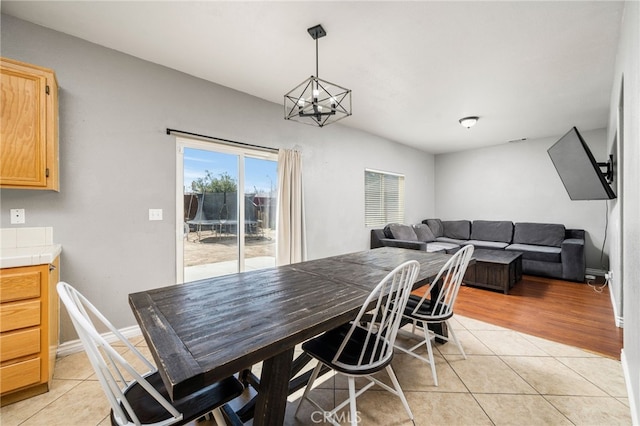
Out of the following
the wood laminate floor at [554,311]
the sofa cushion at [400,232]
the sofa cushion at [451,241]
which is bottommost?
the wood laminate floor at [554,311]

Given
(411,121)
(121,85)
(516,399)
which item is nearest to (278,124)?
(121,85)

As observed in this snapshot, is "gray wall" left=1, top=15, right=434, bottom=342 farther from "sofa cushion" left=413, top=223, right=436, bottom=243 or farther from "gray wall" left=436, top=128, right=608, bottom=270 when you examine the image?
"gray wall" left=436, top=128, right=608, bottom=270

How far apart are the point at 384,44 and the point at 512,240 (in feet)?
16.1

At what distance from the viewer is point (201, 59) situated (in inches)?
99.5

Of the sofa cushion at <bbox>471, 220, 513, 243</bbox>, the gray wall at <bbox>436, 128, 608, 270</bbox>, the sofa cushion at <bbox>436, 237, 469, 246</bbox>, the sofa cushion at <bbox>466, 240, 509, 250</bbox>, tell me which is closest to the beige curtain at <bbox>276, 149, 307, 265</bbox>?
the sofa cushion at <bbox>436, 237, 469, 246</bbox>

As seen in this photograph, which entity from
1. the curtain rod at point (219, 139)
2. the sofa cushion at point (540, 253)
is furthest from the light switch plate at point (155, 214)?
the sofa cushion at point (540, 253)

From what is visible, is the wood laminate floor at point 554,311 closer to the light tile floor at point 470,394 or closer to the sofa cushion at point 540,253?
the light tile floor at point 470,394

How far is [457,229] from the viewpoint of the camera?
6.04 meters

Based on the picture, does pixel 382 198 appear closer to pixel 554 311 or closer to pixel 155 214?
pixel 554 311

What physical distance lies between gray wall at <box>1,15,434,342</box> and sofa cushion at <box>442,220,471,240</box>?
492 cm

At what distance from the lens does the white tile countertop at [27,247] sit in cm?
165

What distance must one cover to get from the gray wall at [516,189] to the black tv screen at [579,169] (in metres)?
2.24

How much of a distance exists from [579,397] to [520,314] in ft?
4.76

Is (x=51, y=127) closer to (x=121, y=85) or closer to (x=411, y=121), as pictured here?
(x=121, y=85)
